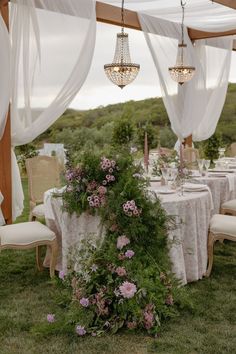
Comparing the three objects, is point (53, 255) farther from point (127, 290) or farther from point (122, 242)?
point (127, 290)

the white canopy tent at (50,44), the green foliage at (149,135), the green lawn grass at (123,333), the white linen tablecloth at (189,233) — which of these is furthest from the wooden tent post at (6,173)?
the green foliage at (149,135)

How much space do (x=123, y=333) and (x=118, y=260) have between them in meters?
0.44

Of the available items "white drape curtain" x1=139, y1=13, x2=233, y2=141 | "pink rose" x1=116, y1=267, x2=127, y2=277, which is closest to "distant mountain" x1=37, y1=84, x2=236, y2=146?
"white drape curtain" x1=139, y1=13, x2=233, y2=141

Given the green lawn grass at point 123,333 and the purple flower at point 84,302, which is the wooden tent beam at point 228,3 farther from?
the purple flower at point 84,302

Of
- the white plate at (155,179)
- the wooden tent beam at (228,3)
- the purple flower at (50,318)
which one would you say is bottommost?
the purple flower at (50,318)

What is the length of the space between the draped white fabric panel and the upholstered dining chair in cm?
60

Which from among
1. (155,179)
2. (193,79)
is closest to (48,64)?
(155,179)

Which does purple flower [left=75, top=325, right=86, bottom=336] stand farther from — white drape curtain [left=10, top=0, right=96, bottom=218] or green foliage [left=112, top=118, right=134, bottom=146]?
green foliage [left=112, top=118, right=134, bottom=146]

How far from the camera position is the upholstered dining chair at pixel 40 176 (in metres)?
4.88

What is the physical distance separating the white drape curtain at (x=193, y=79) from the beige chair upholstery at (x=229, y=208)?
2.64 metres

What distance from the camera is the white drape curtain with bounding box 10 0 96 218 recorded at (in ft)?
17.5

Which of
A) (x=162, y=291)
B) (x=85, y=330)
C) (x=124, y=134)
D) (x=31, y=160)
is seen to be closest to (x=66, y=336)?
(x=85, y=330)

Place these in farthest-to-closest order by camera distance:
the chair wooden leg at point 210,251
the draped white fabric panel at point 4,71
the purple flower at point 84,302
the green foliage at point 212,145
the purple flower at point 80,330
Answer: the green foliage at point 212,145
the draped white fabric panel at point 4,71
the chair wooden leg at point 210,251
the purple flower at point 84,302
the purple flower at point 80,330

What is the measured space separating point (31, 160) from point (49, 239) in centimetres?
136
